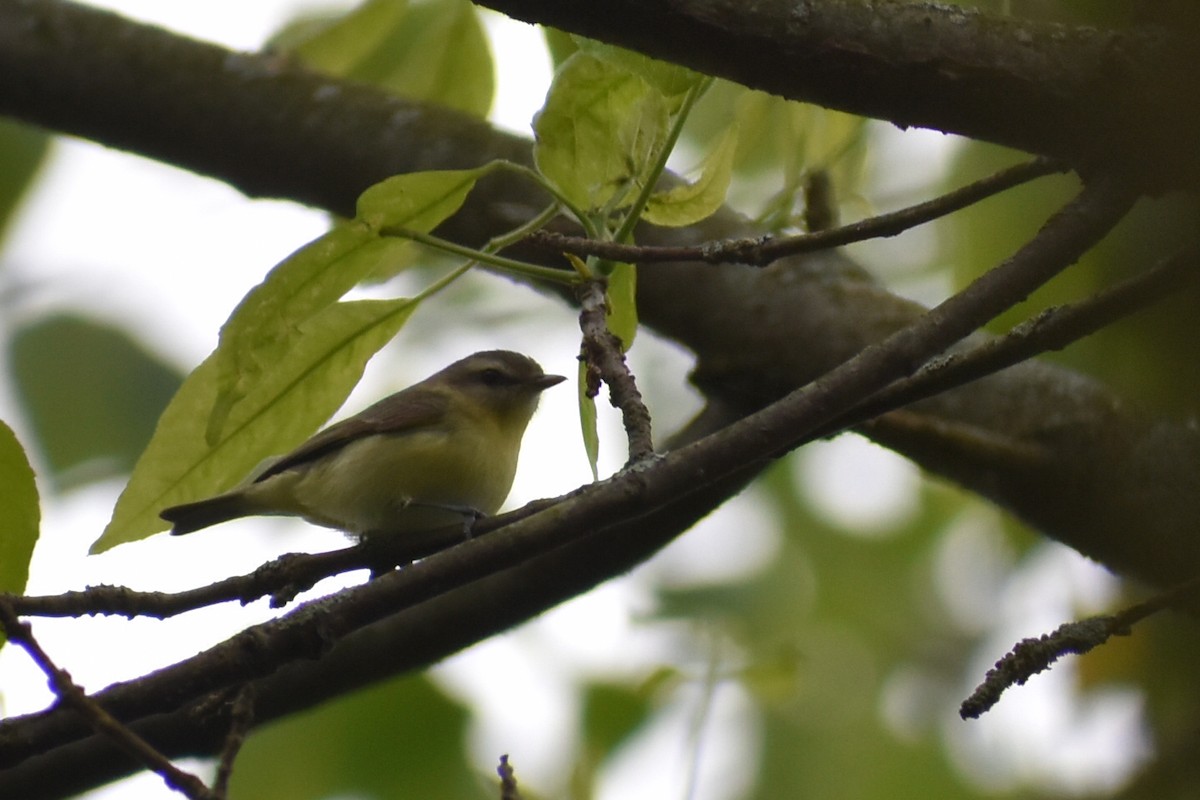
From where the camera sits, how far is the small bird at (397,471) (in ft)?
14.6

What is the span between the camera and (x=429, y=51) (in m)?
3.84

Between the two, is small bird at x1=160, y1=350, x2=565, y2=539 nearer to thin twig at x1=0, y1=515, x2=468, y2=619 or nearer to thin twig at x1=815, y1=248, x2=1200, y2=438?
thin twig at x1=0, y1=515, x2=468, y2=619

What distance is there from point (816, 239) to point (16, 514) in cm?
135

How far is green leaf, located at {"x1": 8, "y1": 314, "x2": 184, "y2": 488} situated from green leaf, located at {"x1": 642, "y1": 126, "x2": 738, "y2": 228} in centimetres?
261

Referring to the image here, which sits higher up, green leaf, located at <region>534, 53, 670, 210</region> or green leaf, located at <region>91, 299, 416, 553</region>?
green leaf, located at <region>534, 53, 670, 210</region>

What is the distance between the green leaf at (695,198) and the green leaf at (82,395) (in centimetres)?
261

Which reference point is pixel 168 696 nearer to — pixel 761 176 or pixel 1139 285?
pixel 1139 285

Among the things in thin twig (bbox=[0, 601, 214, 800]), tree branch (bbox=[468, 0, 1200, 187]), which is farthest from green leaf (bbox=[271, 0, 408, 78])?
thin twig (bbox=[0, 601, 214, 800])

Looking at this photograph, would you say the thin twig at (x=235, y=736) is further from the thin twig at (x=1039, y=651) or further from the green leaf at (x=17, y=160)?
the green leaf at (x=17, y=160)

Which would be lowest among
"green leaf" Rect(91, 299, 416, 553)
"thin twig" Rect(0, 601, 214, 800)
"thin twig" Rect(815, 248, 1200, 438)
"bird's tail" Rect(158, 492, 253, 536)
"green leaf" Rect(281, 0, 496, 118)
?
"thin twig" Rect(0, 601, 214, 800)

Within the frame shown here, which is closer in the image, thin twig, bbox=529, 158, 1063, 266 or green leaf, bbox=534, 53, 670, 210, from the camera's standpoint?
thin twig, bbox=529, 158, 1063, 266

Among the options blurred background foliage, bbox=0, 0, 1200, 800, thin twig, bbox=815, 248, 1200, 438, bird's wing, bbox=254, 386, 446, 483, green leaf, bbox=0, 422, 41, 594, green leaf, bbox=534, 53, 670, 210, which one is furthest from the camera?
bird's wing, bbox=254, 386, 446, 483

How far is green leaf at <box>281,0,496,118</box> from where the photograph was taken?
3.76 m

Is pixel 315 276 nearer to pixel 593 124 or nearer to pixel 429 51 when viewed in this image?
pixel 593 124
